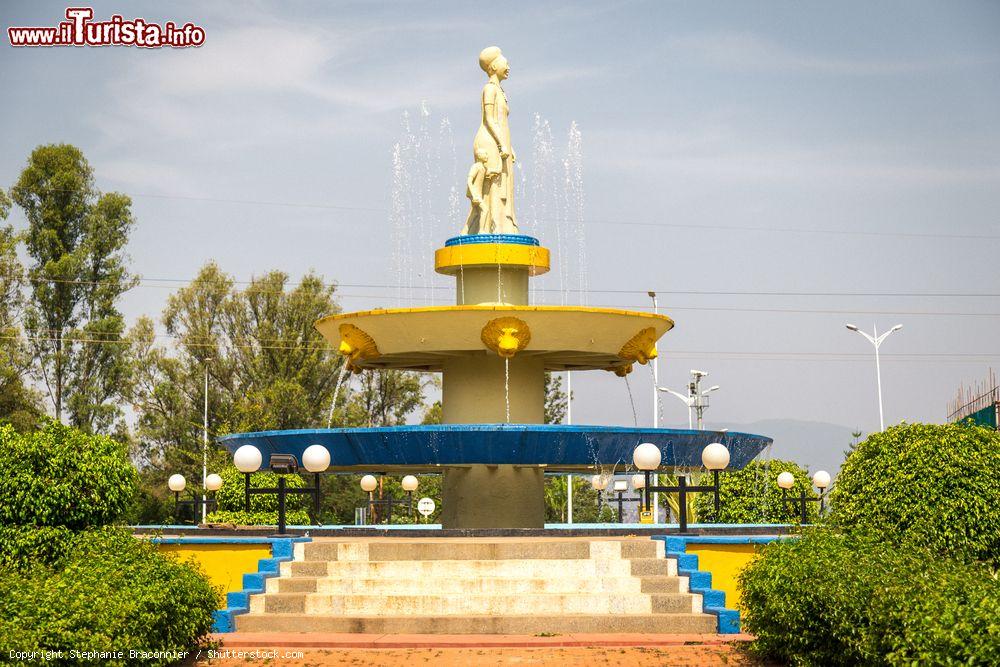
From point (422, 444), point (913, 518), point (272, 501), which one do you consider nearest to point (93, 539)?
point (422, 444)

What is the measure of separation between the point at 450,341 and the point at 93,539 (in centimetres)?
888

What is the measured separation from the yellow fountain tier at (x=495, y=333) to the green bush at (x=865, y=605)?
7.95 metres

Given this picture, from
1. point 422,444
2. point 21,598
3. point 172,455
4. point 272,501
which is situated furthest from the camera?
point 172,455

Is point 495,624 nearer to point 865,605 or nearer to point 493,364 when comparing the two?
point 865,605

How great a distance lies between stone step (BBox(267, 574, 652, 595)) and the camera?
15.4m

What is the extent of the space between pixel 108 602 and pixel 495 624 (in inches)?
207

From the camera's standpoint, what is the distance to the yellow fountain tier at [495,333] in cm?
2075

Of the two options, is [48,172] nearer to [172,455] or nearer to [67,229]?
[67,229]

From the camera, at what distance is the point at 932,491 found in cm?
1329

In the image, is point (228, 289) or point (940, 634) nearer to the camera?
point (940, 634)

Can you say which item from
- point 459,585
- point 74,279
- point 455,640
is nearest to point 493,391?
point 459,585

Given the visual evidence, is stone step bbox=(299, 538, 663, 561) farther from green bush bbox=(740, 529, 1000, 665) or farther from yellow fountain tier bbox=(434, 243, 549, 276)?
yellow fountain tier bbox=(434, 243, 549, 276)

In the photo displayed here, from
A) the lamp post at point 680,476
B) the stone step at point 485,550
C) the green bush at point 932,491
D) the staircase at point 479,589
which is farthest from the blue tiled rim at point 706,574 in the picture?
the green bush at point 932,491

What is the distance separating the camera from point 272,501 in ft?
102
